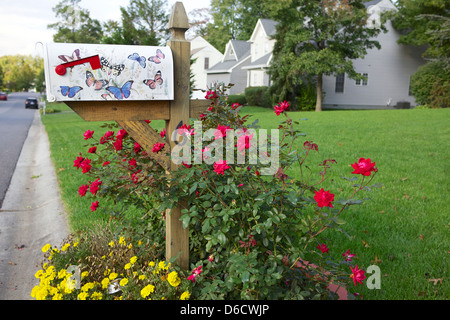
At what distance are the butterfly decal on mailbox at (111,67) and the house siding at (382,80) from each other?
24780 millimetres

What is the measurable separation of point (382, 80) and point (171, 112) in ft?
86.2

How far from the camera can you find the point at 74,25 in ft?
140

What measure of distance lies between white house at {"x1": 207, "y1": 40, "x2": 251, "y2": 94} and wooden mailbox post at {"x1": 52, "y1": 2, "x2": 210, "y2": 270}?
29.3m

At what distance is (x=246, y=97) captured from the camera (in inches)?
1045

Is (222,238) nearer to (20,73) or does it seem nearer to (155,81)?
(155,81)

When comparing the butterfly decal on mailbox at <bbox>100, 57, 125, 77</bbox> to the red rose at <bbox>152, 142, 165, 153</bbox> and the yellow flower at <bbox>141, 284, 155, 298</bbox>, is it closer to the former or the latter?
the red rose at <bbox>152, 142, 165, 153</bbox>

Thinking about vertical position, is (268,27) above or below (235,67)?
above

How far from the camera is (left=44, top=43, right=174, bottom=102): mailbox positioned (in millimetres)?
2012

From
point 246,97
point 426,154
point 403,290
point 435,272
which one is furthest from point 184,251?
point 246,97

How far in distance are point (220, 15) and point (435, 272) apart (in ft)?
154

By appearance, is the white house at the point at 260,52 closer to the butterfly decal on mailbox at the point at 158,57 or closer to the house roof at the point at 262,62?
the house roof at the point at 262,62

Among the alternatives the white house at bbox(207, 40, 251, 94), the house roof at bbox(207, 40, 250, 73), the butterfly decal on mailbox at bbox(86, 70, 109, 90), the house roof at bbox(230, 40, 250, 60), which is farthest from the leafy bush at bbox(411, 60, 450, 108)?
the butterfly decal on mailbox at bbox(86, 70, 109, 90)

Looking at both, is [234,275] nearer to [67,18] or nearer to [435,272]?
[435,272]

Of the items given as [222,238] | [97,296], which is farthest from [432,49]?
[97,296]
